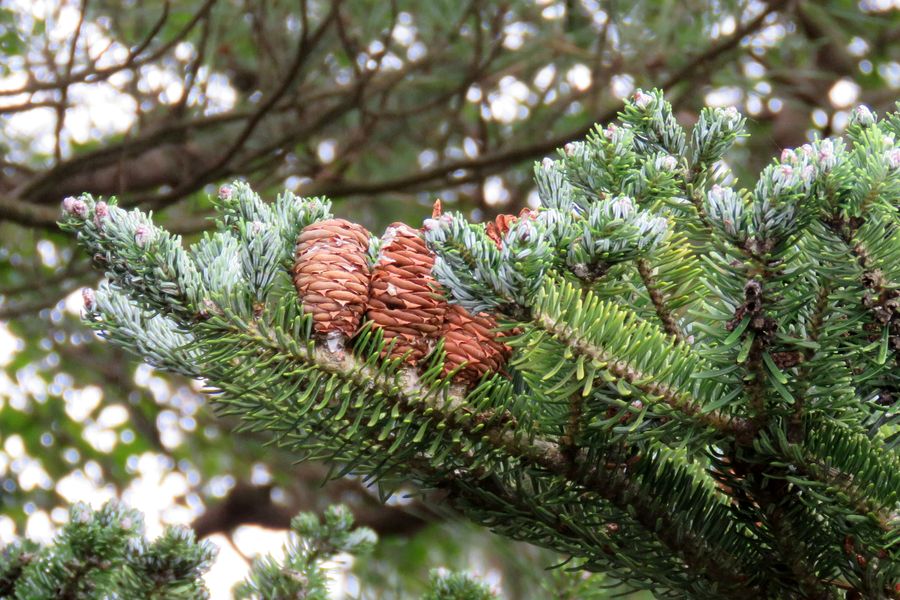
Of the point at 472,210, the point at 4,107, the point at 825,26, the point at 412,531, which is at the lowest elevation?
the point at 412,531

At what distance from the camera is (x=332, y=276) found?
0.68 meters

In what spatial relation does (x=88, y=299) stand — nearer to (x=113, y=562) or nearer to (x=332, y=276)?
(x=332, y=276)

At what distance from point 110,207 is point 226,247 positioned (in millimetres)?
83

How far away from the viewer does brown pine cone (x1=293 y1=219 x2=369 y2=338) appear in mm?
667

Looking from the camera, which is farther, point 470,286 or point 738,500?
point 738,500

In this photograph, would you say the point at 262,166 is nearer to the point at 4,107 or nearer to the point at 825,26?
the point at 4,107

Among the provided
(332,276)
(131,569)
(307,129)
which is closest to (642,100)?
(332,276)

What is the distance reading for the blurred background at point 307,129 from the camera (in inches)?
83.6

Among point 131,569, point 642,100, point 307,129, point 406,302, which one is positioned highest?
point 307,129

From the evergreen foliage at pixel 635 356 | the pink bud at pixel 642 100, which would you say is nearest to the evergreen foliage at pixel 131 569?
the evergreen foliage at pixel 635 356

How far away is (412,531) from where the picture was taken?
3197 millimetres

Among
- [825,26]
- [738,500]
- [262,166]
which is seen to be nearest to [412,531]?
[262,166]

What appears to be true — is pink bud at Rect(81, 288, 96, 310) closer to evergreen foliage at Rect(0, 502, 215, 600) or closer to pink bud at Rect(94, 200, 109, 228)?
pink bud at Rect(94, 200, 109, 228)

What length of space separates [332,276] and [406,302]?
6cm
